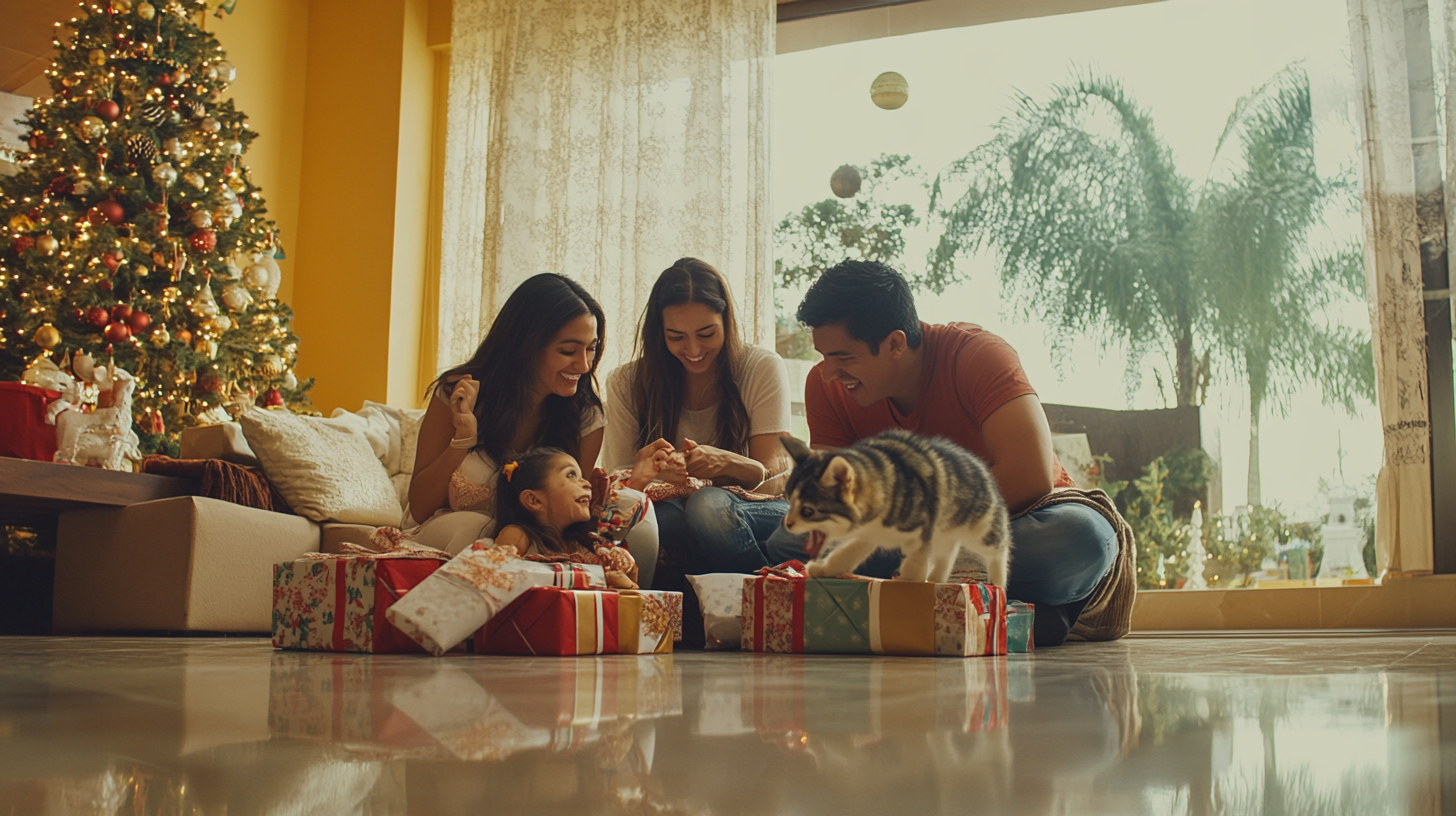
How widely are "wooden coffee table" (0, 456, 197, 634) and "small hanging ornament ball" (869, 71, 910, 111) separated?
3480mm

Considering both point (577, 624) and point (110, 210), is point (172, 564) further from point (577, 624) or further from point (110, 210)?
point (110, 210)

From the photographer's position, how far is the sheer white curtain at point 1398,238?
396 cm

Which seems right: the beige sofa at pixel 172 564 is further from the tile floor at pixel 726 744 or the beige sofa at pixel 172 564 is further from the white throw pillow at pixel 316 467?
the tile floor at pixel 726 744

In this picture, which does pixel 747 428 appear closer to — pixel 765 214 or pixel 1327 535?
pixel 765 214

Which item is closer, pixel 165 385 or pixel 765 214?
pixel 165 385

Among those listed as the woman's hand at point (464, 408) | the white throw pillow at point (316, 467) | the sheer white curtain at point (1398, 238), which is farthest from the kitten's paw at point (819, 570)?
the sheer white curtain at point (1398, 238)

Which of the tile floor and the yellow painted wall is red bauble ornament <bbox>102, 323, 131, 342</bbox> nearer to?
the yellow painted wall

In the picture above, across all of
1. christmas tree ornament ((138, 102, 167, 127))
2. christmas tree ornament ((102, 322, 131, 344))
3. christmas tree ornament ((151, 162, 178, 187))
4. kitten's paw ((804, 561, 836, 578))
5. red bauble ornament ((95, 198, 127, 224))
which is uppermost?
christmas tree ornament ((138, 102, 167, 127))

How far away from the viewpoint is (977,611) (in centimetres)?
Result: 171

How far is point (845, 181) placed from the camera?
5.12 metres

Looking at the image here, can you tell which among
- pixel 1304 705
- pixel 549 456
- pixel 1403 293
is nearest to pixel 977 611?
pixel 1304 705

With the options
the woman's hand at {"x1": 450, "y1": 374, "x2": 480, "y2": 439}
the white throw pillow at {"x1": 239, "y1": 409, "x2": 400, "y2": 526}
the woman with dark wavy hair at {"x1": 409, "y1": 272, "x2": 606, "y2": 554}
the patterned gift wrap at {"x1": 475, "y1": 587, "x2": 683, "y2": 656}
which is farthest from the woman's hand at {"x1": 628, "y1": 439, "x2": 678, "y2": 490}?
the white throw pillow at {"x1": 239, "y1": 409, "x2": 400, "y2": 526}

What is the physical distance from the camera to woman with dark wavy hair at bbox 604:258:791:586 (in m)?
2.69

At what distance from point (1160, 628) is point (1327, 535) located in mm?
853
